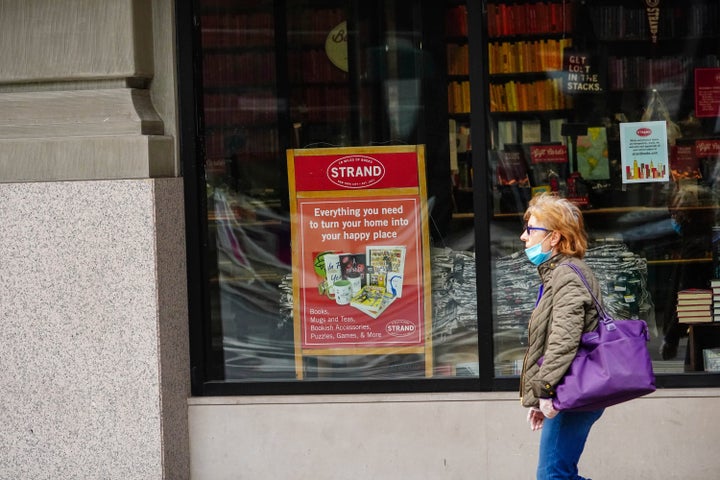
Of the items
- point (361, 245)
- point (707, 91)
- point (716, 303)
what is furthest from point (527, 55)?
point (716, 303)

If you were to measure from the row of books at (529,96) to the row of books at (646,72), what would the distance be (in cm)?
33

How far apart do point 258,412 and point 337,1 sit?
258cm

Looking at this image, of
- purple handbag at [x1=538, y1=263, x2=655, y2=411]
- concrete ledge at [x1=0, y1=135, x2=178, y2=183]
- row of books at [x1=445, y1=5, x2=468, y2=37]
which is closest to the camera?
purple handbag at [x1=538, y1=263, x2=655, y2=411]

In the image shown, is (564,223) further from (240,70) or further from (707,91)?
(240,70)

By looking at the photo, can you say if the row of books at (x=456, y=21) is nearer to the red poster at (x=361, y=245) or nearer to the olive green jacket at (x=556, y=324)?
the red poster at (x=361, y=245)

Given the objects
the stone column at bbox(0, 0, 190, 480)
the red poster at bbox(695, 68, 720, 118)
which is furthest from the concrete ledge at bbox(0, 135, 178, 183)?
the red poster at bbox(695, 68, 720, 118)

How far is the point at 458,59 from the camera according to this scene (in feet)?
22.2

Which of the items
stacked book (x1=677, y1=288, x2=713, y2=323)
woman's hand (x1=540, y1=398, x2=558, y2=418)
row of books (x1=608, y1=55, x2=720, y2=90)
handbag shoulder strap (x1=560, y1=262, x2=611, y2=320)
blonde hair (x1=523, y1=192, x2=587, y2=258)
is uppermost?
row of books (x1=608, y1=55, x2=720, y2=90)

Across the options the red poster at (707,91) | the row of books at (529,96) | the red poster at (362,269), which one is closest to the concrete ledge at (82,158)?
the red poster at (362,269)

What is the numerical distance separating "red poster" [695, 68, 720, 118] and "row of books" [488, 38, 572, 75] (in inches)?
32.6

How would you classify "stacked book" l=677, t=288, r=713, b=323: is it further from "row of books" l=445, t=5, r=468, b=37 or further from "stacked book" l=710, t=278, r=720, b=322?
"row of books" l=445, t=5, r=468, b=37

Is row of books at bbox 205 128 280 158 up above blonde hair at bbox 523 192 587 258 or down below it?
above

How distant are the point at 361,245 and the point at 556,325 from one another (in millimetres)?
2193

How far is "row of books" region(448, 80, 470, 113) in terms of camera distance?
6762mm
